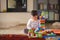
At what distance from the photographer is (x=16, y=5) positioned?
665cm

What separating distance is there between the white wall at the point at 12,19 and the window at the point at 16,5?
0.81 feet

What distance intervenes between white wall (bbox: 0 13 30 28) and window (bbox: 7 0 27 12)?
9.8 inches

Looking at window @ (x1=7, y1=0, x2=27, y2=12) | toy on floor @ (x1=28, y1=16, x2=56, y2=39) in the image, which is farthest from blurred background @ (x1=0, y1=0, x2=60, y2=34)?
toy on floor @ (x1=28, y1=16, x2=56, y2=39)

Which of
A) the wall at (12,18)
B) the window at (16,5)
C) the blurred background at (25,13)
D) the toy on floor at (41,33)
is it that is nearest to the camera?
the toy on floor at (41,33)

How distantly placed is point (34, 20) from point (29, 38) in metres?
0.89

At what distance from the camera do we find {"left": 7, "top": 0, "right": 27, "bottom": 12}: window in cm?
656

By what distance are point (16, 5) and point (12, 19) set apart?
0.54 m

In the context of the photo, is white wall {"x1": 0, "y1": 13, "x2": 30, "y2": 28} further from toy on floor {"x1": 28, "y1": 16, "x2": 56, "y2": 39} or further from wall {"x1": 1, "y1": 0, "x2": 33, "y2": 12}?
toy on floor {"x1": 28, "y1": 16, "x2": 56, "y2": 39}

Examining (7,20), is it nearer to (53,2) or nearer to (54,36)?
(53,2)

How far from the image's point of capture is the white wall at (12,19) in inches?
252

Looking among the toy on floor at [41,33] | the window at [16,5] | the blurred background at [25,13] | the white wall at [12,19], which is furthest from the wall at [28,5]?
the toy on floor at [41,33]

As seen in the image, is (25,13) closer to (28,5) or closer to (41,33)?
(28,5)

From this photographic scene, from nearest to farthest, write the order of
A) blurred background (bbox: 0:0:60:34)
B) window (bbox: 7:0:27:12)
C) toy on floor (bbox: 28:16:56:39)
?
1. toy on floor (bbox: 28:16:56:39)
2. blurred background (bbox: 0:0:60:34)
3. window (bbox: 7:0:27:12)

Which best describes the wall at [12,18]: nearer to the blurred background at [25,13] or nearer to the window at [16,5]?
the blurred background at [25,13]
